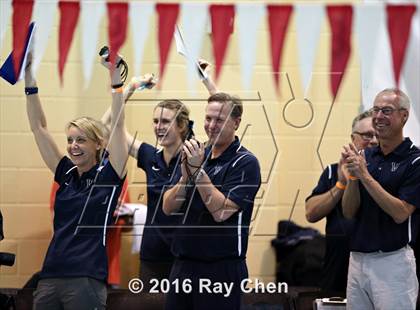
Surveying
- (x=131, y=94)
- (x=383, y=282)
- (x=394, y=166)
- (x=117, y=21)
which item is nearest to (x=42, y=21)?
(x=117, y=21)

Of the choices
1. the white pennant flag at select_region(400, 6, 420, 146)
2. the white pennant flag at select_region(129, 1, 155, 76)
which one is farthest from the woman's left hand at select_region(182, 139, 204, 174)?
the white pennant flag at select_region(400, 6, 420, 146)

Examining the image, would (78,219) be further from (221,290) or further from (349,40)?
(349,40)

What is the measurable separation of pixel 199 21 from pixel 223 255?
94cm

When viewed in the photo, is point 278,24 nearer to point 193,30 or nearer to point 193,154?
point 193,30

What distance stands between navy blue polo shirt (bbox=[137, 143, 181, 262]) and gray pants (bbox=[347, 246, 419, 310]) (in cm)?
77

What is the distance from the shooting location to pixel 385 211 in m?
3.69

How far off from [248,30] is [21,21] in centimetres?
91

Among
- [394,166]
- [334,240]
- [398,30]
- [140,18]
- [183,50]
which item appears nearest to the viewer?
[398,30]

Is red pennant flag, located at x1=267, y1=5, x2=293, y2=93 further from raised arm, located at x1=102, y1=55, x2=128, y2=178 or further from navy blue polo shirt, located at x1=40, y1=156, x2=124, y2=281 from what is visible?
navy blue polo shirt, located at x1=40, y1=156, x2=124, y2=281

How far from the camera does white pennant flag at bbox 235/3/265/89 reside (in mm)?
3621

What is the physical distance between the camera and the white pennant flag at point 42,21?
144 inches

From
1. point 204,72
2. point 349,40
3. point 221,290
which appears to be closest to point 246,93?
point 204,72

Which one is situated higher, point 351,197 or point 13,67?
point 13,67

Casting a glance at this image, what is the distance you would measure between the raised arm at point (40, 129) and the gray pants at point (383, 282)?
1.36m
